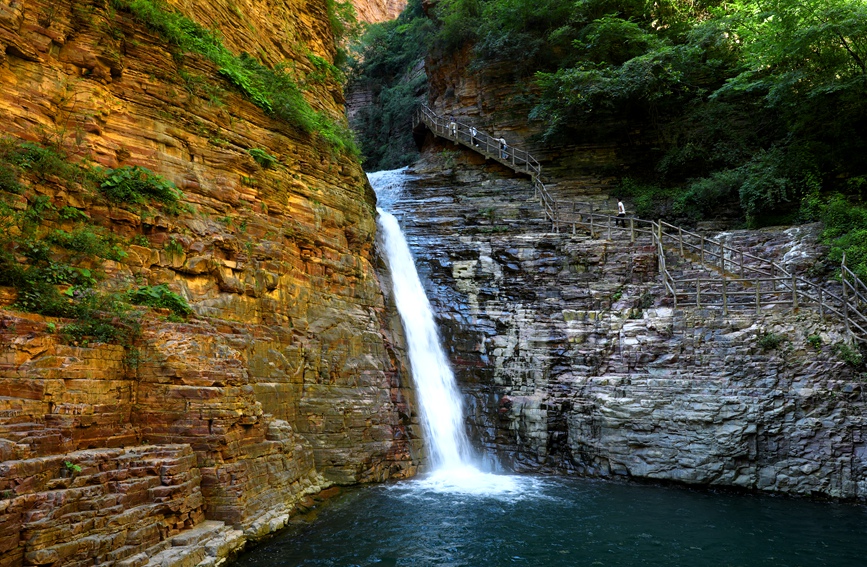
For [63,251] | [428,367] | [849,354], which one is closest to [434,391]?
[428,367]

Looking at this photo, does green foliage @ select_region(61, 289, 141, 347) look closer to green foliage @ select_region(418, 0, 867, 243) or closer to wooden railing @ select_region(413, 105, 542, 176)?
green foliage @ select_region(418, 0, 867, 243)

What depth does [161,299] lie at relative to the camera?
8516mm

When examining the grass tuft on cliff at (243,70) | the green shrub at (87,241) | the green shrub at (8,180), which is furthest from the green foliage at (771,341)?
the green shrub at (8,180)

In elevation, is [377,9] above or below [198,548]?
above

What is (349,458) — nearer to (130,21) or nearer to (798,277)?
(130,21)

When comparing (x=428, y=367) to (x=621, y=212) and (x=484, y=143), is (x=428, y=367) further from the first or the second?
(x=484, y=143)

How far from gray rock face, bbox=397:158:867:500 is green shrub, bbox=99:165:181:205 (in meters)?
8.79

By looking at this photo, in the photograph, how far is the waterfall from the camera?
14047 millimetres

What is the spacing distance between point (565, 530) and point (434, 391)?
5.75m

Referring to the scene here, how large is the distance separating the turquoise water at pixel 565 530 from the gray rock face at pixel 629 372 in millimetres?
994

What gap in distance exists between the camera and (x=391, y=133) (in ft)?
116

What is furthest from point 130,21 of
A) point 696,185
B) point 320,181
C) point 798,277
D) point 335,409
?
point 696,185

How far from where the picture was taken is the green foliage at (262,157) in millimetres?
11406

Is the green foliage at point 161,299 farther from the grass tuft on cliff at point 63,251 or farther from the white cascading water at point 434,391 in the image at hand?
the white cascading water at point 434,391
